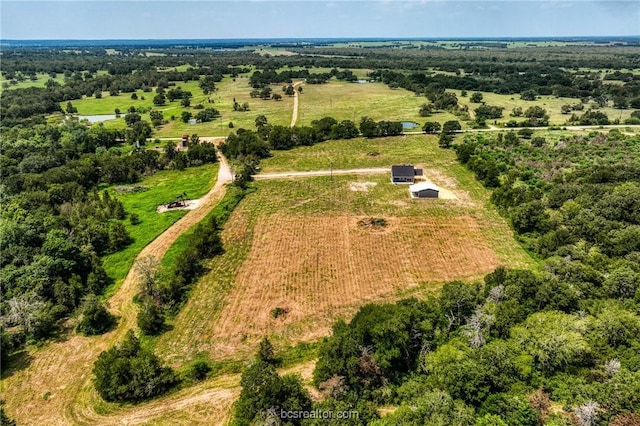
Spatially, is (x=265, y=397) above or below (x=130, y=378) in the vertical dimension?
above

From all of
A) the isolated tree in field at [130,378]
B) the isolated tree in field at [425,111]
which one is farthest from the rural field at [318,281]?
the isolated tree in field at [425,111]

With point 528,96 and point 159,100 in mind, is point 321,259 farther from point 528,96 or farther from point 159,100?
point 528,96

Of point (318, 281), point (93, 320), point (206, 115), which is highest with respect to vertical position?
point (206, 115)

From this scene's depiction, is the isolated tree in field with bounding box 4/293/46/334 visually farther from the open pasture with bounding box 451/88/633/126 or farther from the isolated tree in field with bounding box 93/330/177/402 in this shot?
the open pasture with bounding box 451/88/633/126

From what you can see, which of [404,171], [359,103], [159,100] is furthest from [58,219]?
[359,103]

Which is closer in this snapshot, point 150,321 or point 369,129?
point 150,321

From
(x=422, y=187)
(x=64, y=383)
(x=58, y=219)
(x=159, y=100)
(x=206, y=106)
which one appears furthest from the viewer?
(x=159, y=100)
